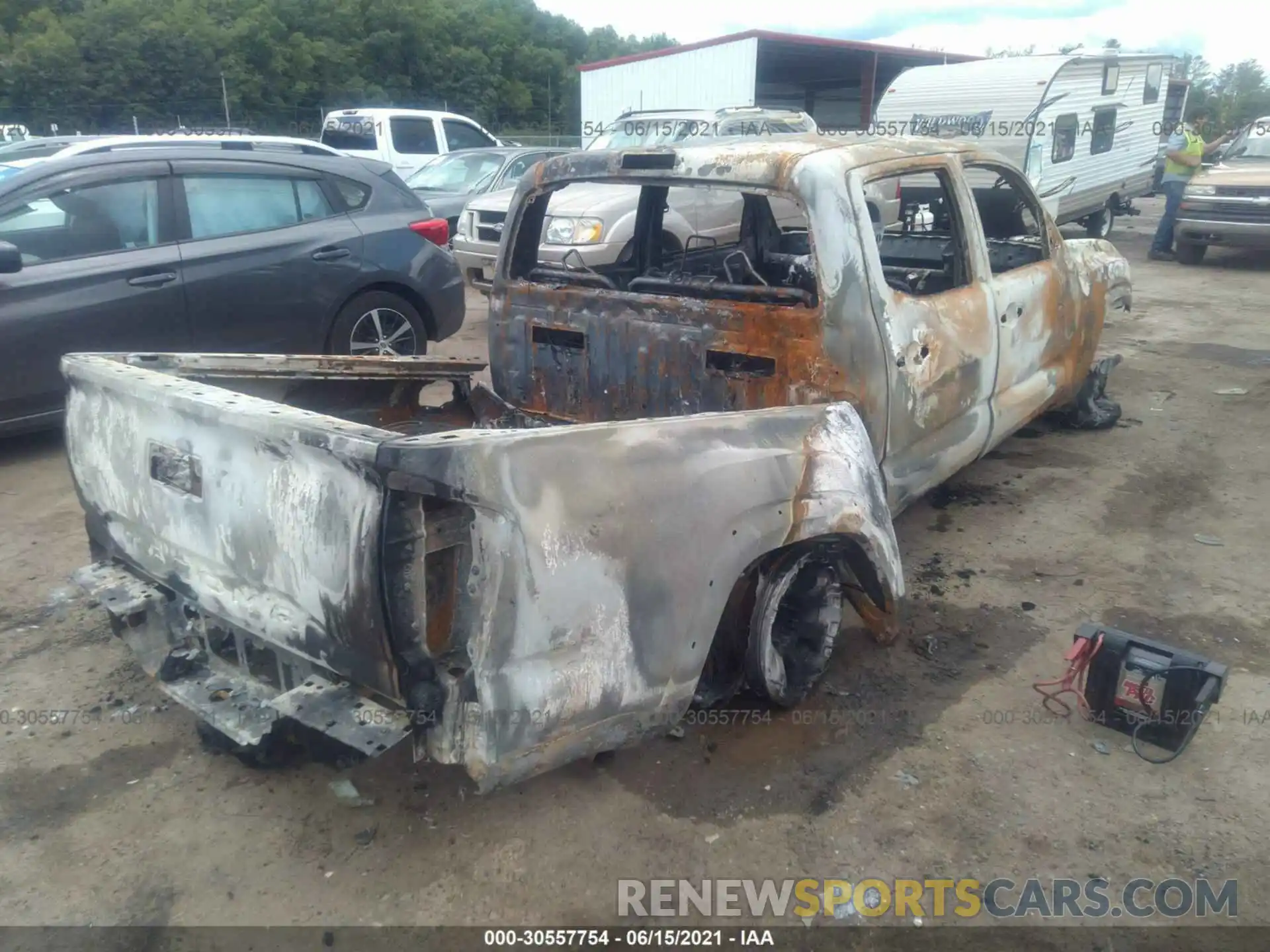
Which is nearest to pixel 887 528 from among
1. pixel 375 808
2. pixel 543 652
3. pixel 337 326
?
pixel 543 652

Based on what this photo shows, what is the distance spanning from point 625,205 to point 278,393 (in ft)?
17.1

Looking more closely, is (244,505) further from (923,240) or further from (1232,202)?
(1232,202)

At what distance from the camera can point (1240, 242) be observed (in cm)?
1162

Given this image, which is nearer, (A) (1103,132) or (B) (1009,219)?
(B) (1009,219)

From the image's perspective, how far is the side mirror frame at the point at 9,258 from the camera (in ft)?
15.5

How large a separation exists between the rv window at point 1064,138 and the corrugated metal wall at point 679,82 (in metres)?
8.56

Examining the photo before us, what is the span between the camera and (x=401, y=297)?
643 cm

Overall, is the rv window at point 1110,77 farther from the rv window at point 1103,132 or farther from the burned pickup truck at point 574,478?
the burned pickup truck at point 574,478

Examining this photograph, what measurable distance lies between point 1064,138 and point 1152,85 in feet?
13.0

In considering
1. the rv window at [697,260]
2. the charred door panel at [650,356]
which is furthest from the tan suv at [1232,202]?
the charred door panel at [650,356]

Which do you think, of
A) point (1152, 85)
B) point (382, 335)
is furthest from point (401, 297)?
point (1152, 85)

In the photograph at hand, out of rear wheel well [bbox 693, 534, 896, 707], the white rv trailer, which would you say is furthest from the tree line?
rear wheel well [bbox 693, 534, 896, 707]

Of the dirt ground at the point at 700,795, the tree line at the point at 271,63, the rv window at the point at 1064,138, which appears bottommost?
the dirt ground at the point at 700,795

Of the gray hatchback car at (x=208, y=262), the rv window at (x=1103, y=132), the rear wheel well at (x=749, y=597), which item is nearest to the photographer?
the rear wheel well at (x=749, y=597)
